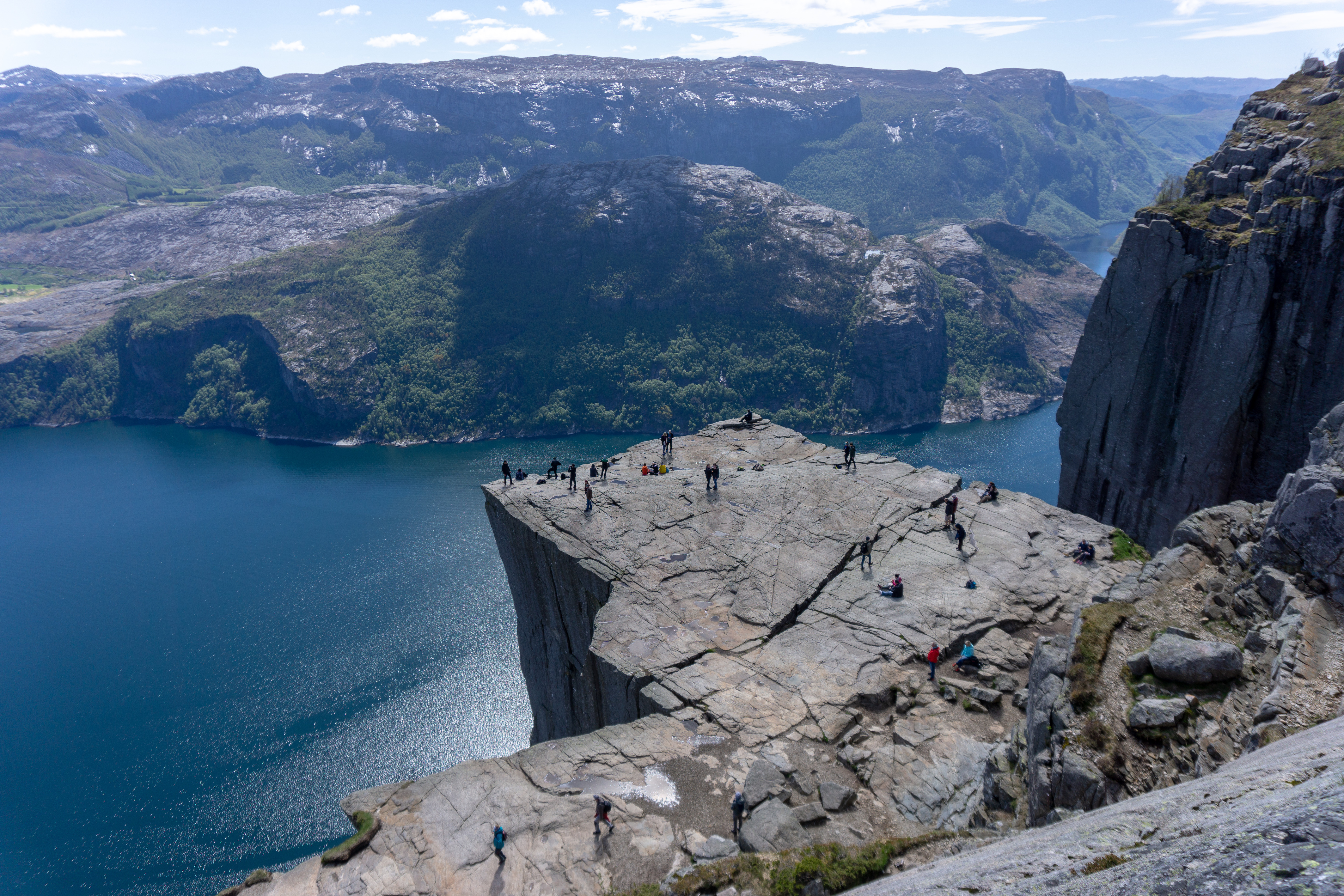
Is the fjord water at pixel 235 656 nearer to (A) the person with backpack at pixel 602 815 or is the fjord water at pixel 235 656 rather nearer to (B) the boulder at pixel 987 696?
(A) the person with backpack at pixel 602 815

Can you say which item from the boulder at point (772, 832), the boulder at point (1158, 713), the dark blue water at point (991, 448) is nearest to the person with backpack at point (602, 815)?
the boulder at point (772, 832)

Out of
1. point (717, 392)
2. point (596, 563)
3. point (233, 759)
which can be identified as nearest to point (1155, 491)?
point (596, 563)

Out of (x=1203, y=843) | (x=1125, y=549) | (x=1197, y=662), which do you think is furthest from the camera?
(x=1125, y=549)

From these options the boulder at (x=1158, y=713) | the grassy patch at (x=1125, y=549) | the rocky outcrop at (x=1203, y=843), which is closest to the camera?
the rocky outcrop at (x=1203, y=843)

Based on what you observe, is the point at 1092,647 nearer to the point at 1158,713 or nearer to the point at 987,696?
the point at 1158,713

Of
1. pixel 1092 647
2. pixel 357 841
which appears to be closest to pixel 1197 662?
pixel 1092 647

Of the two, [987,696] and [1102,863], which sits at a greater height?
[1102,863]
